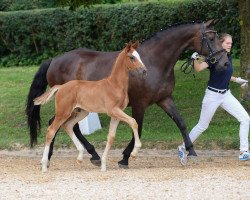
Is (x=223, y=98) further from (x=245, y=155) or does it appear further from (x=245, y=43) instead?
(x=245, y=43)

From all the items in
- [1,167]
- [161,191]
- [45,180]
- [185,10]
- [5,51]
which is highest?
[161,191]

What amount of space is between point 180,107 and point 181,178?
6612mm

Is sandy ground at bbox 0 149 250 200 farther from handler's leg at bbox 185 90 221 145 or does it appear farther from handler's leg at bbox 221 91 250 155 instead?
handler's leg at bbox 185 90 221 145

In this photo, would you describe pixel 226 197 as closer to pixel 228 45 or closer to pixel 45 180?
pixel 45 180

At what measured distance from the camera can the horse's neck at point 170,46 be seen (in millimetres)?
9367

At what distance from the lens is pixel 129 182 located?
772cm

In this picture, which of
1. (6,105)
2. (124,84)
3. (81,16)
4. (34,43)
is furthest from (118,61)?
(34,43)

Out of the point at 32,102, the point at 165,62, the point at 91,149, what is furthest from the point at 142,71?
the point at 32,102

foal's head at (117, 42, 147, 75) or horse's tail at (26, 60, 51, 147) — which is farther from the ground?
foal's head at (117, 42, 147, 75)

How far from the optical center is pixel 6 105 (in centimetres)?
1647

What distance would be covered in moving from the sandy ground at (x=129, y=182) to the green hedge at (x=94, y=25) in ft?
34.8

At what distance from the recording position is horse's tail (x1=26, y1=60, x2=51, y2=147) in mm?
10406

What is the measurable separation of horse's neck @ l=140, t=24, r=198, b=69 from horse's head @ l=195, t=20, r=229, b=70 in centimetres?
15

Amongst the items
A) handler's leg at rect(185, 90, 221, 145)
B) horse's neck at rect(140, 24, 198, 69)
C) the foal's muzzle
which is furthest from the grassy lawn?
the foal's muzzle
